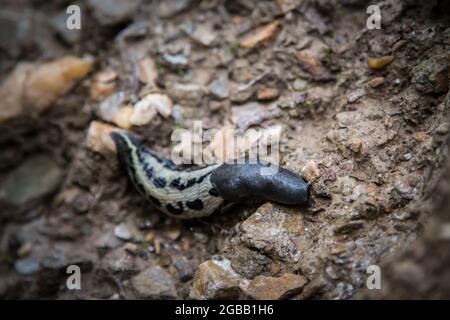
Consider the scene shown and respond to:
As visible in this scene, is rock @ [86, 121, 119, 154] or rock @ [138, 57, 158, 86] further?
rock @ [138, 57, 158, 86]

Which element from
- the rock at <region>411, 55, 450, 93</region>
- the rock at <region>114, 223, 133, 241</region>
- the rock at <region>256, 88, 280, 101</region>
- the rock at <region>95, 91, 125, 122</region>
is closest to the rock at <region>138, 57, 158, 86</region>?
the rock at <region>95, 91, 125, 122</region>

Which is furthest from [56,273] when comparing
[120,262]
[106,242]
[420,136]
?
Answer: [420,136]

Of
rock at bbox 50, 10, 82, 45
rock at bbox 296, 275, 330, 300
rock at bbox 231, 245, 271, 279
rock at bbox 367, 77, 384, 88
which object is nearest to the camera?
rock at bbox 296, 275, 330, 300

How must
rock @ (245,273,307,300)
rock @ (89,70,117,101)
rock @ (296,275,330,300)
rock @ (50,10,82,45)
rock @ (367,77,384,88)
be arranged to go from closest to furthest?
rock @ (296,275,330,300), rock @ (245,273,307,300), rock @ (367,77,384,88), rock @ (89,70,117,101), rock @ (50,10,82,45)

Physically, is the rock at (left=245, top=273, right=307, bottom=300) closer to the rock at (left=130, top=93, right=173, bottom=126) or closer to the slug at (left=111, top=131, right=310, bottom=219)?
the slug at (left=111, top=131, right=310, bottom=219)

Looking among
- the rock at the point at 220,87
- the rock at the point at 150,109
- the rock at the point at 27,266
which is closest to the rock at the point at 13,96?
the rock at the point at 150,109

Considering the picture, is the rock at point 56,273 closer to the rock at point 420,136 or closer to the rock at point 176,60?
the rock at point 176,60

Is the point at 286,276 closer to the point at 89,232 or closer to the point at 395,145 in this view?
the point at 395,145
